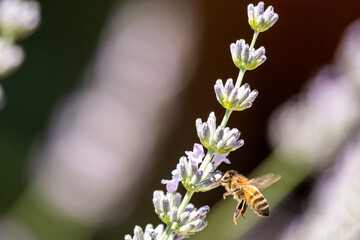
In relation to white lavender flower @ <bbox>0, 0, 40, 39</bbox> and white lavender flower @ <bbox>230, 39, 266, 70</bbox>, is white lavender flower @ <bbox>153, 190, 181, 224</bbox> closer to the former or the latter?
white lavender flower @ <bbox>230, 39, 266, 70</bbox>

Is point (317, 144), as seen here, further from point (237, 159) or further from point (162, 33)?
point (237, 159)

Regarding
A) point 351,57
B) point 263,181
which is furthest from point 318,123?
point 263,181

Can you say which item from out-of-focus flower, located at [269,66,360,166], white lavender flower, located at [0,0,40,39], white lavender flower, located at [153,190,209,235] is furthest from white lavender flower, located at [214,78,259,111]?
out-of-focus flower, located at [269,66,360,166]

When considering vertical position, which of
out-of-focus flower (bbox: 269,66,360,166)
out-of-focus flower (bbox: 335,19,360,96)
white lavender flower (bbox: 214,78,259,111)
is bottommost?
white lavender flower (bbox: 214,78,259,111)

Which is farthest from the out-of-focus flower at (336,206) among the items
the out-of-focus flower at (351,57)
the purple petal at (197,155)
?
the purple petal at (197,155)

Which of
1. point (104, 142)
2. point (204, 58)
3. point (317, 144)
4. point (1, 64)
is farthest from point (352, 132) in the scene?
point (204, 58)

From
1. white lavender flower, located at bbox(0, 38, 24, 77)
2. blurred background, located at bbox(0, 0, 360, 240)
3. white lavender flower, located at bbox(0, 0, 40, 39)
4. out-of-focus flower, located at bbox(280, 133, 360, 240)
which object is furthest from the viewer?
blurred background, located at bbox(0, 0, 360, 240)

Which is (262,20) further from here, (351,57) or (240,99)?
(351,57)
